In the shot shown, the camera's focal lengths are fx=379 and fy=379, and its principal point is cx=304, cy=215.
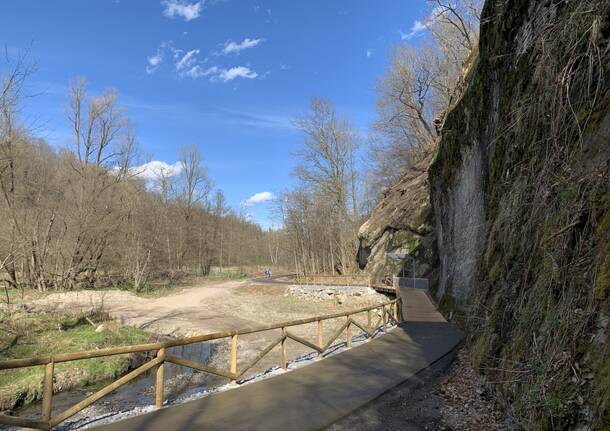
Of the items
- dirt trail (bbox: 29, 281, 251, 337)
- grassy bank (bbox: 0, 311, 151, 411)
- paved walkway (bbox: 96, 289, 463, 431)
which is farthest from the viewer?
dirt trail (bbox: 29, 281, 251, 337)

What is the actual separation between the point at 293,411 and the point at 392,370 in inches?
113

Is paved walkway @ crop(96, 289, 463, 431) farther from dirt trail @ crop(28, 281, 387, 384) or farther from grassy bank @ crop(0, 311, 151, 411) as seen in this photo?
grassy bank @ crop(0, 311, 151, 411)

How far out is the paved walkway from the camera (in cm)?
482

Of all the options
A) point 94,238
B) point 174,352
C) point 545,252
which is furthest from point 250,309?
point 545,252

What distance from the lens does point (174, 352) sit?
631 inches

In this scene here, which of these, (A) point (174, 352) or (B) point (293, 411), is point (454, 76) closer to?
(A) point (174, 352)

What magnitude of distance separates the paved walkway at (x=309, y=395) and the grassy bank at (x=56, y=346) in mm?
6337

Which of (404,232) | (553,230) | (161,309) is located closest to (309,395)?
(553,230)

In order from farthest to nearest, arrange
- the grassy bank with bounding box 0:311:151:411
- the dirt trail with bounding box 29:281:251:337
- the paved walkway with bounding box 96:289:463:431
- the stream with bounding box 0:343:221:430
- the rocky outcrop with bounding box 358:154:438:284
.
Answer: the rocky outcrop with bounding box 358:154:438:284 → the dirt trail with bounding box 29:281:251:337 → the grassy bank with bounding box 0:311:151:411 → the stream with bounding box 0:343:221:430 → the paved walkway with bounding box 96:289:463:431

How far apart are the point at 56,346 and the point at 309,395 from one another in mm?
10982

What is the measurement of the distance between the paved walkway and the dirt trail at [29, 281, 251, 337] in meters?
12.2

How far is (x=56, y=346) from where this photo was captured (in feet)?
41.9

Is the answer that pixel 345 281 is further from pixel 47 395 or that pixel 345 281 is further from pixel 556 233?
pixel 556 233

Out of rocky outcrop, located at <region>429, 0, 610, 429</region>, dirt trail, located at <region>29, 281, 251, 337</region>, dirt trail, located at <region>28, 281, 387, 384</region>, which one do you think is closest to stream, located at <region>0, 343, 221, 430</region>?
dirt trail, located at <region>28, 281, 387, 384</region>
